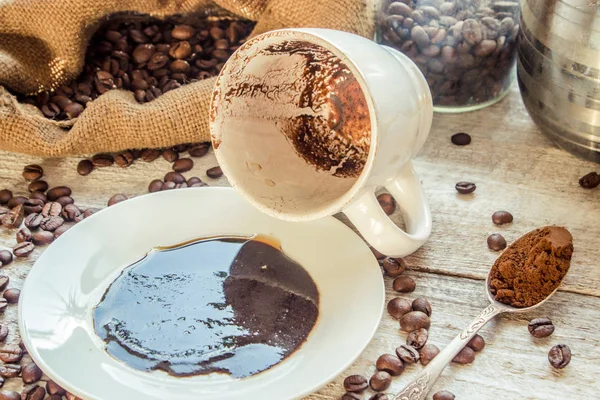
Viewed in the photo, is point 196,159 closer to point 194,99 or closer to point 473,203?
point 194,99

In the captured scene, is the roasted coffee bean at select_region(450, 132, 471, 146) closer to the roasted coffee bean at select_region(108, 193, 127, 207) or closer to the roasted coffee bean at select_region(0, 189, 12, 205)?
the roasted coffee bean at select_region(108, 193, 127, 207)

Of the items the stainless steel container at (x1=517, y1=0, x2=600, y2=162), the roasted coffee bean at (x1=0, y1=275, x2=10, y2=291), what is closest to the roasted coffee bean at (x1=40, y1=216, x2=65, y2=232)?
the roasted coffee bean at (x1=0, y1=275, x2=10, y2=291)

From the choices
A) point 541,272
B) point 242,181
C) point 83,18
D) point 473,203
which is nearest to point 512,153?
point 473,203

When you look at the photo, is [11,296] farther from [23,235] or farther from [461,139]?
[461,139]

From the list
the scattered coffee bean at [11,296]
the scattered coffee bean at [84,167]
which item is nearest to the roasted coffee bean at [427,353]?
the scattered coffee bean at [11,296]

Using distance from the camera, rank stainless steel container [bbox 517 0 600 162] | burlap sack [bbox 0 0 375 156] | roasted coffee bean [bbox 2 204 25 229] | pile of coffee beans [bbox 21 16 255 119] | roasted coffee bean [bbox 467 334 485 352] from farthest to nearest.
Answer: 1. pile of coffee beans [bbox 21 16 255 119]
2. burlap sack [bbox 0 0 375 156]
3. roasted coffee bean [bbox 2 204 25 229]
4. stainless steel container [bbox 517 0 600 162]
5. roasted coffee bean [bbox 467 334 485 352]

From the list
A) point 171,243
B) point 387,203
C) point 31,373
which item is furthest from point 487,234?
point 31,373
